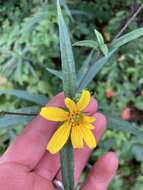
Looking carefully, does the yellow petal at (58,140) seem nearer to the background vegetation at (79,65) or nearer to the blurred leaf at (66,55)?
the blurred leaf at (66,55)

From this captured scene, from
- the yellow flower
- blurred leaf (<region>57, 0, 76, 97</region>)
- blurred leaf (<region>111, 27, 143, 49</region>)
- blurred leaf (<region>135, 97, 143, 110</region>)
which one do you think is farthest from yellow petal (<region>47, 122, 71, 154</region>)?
blurred leaf (<region>135, 97, 143, 110</region>)

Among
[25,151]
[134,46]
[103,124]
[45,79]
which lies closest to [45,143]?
[25,151]

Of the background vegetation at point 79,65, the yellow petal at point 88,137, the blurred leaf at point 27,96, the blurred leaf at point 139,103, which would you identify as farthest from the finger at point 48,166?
the blurred leaf at point 139,103

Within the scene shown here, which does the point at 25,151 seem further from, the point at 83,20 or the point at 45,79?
the point at 83,20

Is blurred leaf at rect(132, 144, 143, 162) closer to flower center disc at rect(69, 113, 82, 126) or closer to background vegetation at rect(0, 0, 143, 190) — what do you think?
background vegetation at rect(0, 0, 143, 190)

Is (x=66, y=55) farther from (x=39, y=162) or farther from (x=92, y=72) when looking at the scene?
(x=39, y=162)

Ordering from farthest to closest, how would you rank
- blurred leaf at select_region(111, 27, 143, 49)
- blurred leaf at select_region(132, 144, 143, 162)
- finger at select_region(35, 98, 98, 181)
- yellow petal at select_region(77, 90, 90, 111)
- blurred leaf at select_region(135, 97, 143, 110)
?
1. blurred leaf at select_region(135, 97, 143, 110)
2. blurred leaf at select_region(132, 144, 143, 162)
3. finger at select_region(35, 98, 98, 181)
4. blurred leaf at select_region(111, 27, 143, 49)
5. yellow petal at select_region(77, 90, 90, 111)
